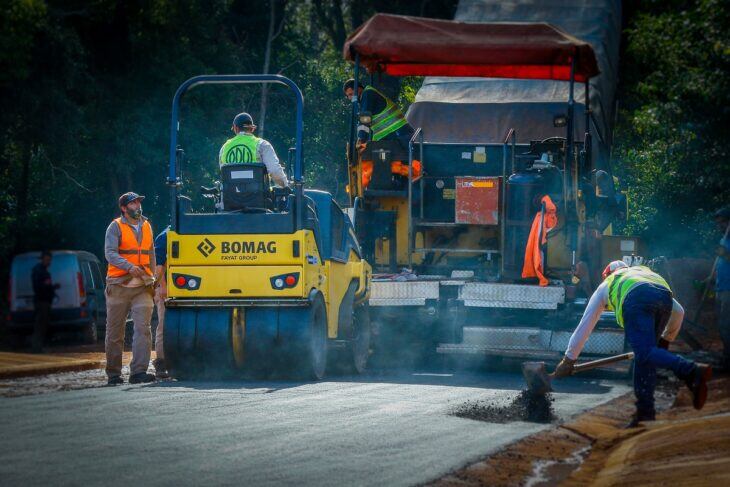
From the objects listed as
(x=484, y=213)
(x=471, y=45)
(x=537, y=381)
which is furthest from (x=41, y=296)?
(x=537, y=381)

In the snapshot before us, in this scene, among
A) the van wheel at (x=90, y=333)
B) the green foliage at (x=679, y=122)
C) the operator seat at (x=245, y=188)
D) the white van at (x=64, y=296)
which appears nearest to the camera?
the operator seat at (x=245, y=188)

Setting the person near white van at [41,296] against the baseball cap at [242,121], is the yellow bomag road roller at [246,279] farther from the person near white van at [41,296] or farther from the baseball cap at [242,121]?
the person near white van at [41,296]

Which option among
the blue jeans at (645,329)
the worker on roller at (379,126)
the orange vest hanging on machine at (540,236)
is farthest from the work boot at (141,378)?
the blue jeans at (645,329)

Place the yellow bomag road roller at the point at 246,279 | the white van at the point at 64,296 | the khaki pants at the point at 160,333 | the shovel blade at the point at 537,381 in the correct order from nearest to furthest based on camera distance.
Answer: the shovel blade at the point at 537,381 < the yellow bomag road roller at the point at 246,279 < the khaki pants at the point at 160,333 < the white van at the point at 64,296

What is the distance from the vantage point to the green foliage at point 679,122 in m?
22.6

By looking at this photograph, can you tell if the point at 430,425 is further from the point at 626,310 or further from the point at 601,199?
the point at 601,199

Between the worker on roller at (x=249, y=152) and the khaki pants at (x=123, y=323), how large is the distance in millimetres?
1749

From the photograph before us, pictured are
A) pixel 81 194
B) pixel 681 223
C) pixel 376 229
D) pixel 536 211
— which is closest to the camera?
pixel 536 211

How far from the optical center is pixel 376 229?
52.0ft

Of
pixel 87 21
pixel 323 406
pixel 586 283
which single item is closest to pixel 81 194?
pixel 87 21

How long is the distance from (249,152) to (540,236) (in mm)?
3598

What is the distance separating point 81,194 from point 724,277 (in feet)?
63.0

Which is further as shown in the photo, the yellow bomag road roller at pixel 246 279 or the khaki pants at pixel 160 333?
the khaki pants at pixel 160 333

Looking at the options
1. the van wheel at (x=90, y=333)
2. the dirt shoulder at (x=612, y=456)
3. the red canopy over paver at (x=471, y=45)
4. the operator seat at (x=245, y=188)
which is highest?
the red canopy over paver at (x=471, y=45)
